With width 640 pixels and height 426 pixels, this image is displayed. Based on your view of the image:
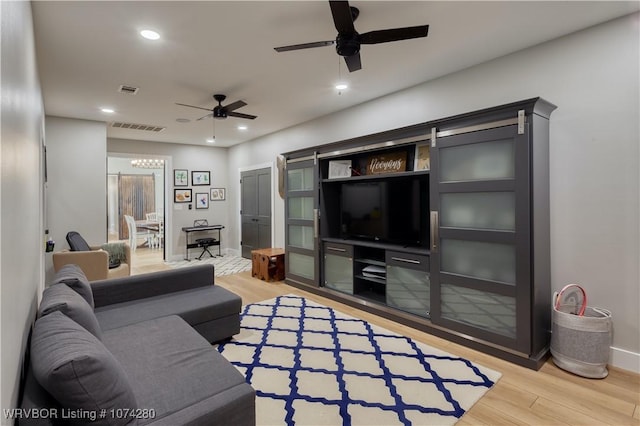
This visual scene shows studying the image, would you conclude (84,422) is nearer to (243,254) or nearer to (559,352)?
(559,352)

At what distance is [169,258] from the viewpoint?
7168 millimetres

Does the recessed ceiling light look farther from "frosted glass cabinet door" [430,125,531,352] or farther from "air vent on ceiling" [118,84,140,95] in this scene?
"frosted glass cabinet door" [430,125,531,352]

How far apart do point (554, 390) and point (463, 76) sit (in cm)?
295

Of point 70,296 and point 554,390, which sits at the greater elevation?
point 70,296

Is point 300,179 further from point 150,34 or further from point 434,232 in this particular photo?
point 150,34

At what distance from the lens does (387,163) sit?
3961mm

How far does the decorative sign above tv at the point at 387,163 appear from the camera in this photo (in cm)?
380

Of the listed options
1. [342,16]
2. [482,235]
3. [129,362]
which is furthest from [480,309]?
[129,362]

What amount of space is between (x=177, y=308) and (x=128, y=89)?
2791 millimetres

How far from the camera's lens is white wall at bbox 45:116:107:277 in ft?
16.2

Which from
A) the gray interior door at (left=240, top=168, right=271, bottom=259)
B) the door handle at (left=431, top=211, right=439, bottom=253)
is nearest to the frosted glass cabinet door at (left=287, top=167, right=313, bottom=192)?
the gray interior door at (left=240, top=168, right=271, bottom=259)

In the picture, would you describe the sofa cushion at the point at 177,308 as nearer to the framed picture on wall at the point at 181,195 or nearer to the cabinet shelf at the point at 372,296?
the cabinet shelf at the point at 372,296

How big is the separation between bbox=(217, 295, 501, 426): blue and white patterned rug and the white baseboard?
3.13 feet

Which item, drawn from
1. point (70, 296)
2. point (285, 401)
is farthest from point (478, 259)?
point (70, 296)
